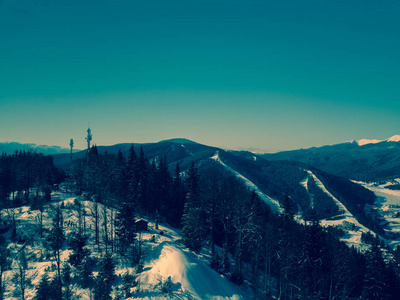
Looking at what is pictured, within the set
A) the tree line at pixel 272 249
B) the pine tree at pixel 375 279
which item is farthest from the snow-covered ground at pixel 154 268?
the pine tree at pixel 375 279

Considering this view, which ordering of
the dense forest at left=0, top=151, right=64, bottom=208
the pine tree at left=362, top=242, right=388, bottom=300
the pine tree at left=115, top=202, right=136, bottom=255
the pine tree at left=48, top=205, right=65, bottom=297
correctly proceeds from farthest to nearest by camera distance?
the dense forest at left=0, top=151, right=64, bottom=208, the pine tree at left=115, top=202, right=136, bottom=255, the pine tree at left=362, top=242, right=388, bottom=300, the pine tree at left=48, top=205, right=65, bottom=297

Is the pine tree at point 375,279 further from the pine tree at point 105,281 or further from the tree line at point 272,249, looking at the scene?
the pine tree at point 105,281

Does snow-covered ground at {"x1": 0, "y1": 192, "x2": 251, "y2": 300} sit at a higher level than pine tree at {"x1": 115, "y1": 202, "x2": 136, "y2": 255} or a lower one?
lower

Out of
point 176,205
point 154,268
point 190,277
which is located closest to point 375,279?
point 190,277

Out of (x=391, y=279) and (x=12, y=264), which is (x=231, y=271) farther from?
(x=12, y=264)

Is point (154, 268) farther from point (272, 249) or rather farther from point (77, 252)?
point (272, 249)

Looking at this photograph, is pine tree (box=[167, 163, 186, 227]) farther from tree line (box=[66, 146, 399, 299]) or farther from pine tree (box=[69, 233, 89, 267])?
pine tree (box=[69, 233, 89, 267])

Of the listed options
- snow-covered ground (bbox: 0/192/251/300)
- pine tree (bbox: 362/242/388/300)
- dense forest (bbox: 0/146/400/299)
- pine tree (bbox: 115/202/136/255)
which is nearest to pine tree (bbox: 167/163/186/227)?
dense forest (bbox: 0/146/400/299)

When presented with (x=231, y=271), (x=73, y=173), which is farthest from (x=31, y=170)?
(x=231, y=271)

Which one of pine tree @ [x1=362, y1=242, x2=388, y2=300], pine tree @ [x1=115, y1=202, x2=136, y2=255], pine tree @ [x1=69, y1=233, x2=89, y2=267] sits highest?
pine tree @ [x1=115, y1=202, x2=136, y2=255]
